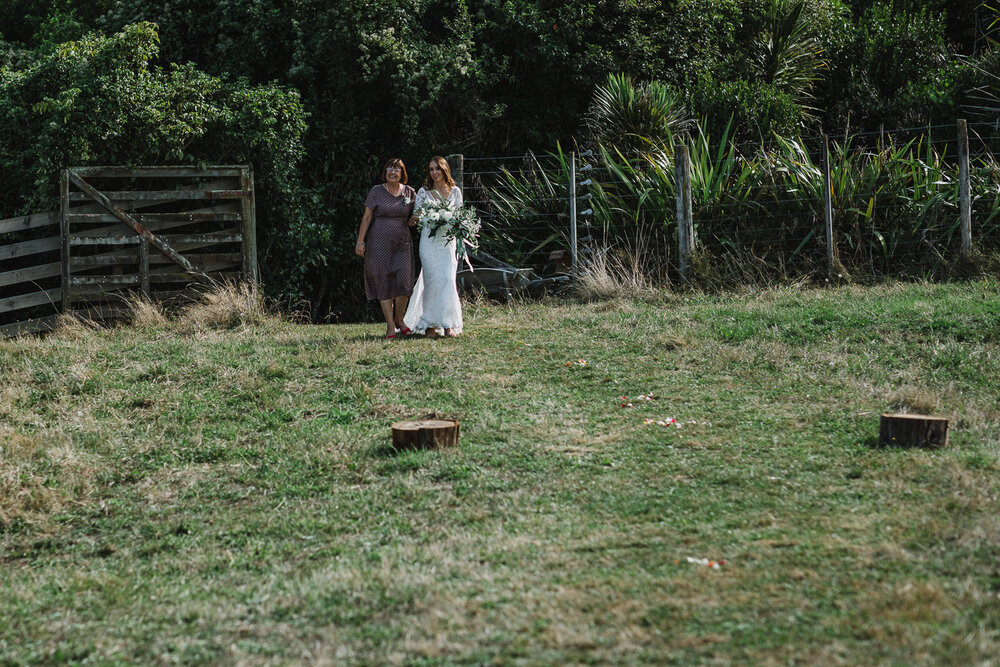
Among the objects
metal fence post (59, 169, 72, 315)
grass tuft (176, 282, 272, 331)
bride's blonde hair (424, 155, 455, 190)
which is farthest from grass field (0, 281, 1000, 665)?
metal fence post (59, 169, 72, 315)

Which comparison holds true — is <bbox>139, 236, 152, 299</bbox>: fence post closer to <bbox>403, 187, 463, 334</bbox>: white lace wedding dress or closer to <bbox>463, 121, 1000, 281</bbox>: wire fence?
<bbox>403, 187, 463, 334</bbox>: white lace wedding dress

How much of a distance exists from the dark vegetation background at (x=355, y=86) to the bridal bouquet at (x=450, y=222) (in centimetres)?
418

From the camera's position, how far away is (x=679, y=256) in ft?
42.8

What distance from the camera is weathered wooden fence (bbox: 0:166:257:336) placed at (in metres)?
12.6

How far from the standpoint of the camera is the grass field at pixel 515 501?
12.4 ft

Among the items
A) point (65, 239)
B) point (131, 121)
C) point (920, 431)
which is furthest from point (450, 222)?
point (920, 431)

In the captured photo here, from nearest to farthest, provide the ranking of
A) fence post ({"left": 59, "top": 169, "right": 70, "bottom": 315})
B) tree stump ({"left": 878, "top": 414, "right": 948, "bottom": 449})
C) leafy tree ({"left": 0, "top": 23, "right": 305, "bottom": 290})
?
tree stump ({"left": 878, "top": 414, "right": 948, "bottom": 449}) → fence post ({"left": 59, "top": 169, "right": 70, "bottom": 315}) → leafy tree ({"left": 0, "top": 23, "right": 305, "bottom": 290})

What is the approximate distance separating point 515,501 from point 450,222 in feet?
19.0

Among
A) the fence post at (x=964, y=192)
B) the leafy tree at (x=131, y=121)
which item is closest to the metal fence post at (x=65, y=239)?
the leafy tree at (x=131, y=121)

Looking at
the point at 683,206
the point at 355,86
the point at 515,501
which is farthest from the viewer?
the point at 355,86

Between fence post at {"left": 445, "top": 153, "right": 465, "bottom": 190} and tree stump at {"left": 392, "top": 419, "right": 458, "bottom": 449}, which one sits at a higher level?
fence post at {"left": 445, "top": 153, "right": 465, "bottom": 190}

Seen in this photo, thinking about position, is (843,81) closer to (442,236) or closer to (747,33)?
(747,33)

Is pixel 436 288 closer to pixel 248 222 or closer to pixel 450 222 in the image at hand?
pixel 450 222

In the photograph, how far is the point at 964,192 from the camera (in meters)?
12.4
